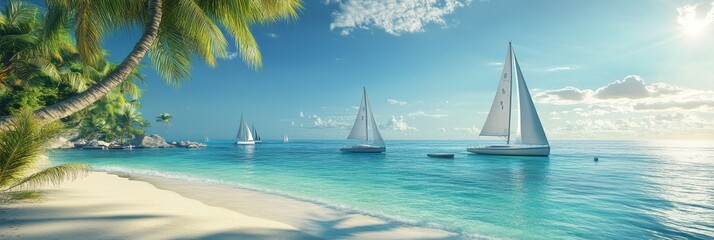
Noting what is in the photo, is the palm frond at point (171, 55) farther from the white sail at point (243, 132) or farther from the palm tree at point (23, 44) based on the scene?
the white sail at point (243, 132)

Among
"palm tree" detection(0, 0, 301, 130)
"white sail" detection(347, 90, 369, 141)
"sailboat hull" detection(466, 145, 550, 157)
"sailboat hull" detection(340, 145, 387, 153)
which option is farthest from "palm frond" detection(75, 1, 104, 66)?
"sailboat hull" detection(340, 145, 387, 153)

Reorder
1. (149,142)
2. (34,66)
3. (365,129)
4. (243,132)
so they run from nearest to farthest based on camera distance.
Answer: (34,66) → (365,129) → (149,142) → (243,132)

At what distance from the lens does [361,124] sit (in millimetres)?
51719

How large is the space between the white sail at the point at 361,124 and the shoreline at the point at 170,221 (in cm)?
4042

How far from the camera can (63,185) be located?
11.8 m

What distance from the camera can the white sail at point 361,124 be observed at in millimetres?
51031

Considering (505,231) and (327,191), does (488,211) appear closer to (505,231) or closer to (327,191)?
(505,231)

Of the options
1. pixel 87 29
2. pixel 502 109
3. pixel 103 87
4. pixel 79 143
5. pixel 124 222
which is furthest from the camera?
pixel 79 143

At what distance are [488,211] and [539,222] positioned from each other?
5.82 feet

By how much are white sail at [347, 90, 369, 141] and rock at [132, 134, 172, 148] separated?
57208mm

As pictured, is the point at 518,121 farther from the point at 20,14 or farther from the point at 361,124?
the point at 20,14

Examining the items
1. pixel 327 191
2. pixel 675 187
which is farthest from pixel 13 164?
pixel 675 187

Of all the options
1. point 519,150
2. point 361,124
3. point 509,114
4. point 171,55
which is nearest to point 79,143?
point 361,124

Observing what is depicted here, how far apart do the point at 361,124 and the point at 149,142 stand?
5986 centimetres
